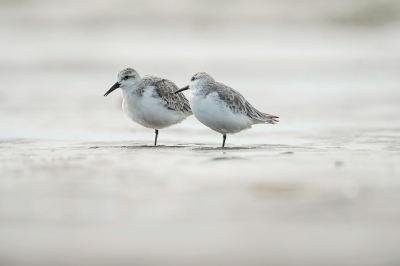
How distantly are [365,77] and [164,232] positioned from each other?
458 inches

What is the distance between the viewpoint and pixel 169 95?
24.9 feet

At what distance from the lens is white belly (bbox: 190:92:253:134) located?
21.9ft

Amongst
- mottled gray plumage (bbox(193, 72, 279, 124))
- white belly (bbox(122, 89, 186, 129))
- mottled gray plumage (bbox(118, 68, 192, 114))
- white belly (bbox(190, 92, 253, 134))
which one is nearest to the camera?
white belly (bbox(190, 92, 253, 134))

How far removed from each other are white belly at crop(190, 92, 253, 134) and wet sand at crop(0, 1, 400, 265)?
0.30 m

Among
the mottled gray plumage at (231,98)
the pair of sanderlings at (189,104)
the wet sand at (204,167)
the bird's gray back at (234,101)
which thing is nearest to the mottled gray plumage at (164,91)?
the pair of sanderlings at (189,104)

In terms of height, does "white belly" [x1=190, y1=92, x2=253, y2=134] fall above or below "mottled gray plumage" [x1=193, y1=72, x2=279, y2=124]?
below

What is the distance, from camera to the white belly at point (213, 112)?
21.9ft

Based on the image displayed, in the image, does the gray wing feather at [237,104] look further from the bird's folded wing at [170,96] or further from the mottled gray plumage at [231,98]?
the bird's folded wing at [170,96]

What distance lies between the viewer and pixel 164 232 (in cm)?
344

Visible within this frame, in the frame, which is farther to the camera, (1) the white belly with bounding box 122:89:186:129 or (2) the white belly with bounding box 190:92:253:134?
(1) the white belly with bounding box 122:89:186:129

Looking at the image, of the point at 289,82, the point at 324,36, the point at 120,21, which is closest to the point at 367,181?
the point at 289,82

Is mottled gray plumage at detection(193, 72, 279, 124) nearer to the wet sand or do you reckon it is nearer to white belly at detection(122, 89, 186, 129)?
the wet sand

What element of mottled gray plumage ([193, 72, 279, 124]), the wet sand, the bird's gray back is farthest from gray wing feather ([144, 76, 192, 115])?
the bird's gray back

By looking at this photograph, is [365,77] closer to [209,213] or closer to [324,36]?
[324,36]
